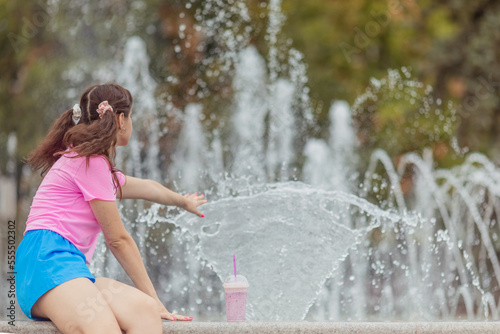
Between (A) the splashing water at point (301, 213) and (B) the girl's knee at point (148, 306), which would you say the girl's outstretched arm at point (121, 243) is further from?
(A) the splashing water at point (301, 213)

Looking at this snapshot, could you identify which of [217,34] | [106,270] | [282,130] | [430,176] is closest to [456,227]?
[430,176]

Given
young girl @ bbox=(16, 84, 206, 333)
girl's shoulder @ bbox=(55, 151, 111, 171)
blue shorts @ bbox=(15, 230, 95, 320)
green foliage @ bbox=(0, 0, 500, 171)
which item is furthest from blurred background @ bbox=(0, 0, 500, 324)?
blue shorts @ bbox=(15, 230, 95, 320)

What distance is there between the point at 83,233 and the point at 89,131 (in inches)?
15.9

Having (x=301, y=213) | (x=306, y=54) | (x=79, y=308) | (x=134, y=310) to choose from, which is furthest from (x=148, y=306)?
(x=306, y=54)

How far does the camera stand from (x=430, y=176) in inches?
502

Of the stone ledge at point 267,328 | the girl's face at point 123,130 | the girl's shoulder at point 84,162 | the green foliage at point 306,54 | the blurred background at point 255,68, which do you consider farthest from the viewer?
the green foliage at point 306,54

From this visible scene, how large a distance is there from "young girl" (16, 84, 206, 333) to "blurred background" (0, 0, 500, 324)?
9255 mm

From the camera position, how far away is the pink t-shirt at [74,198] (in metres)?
2.84

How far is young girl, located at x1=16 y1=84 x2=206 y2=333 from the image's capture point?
8.70ft

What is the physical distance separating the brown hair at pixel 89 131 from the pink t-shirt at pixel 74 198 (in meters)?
0.05

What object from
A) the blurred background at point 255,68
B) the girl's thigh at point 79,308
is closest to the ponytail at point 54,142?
the girl's thigh at point 79,308

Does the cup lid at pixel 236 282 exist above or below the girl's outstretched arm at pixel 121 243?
below

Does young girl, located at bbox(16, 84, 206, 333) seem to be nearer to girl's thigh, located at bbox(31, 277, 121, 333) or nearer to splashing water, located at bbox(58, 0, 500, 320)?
girl's thigh, located at bbox(31, 277, 121, 333)

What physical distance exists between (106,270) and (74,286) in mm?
4979
